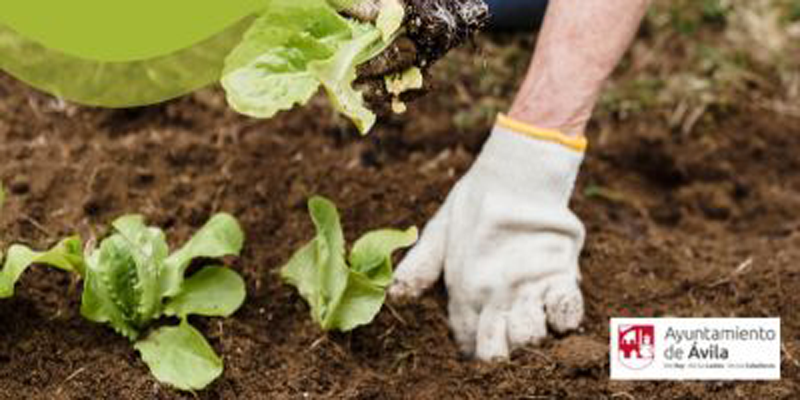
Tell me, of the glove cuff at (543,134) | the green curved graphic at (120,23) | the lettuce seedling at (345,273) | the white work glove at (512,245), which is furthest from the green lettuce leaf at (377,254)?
the green curved graphic at (120,23)

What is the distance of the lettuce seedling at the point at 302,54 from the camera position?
1.55 m

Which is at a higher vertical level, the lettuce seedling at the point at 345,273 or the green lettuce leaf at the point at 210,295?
the lettuce seedling at the point at 345,273

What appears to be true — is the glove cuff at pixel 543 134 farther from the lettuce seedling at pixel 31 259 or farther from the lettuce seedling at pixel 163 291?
the lettuce seedling at pixel 31 259

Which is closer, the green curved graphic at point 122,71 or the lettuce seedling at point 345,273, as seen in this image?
the green curved graphic at point 122,71

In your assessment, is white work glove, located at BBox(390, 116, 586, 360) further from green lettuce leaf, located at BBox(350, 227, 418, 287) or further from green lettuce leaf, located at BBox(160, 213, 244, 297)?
green lettuce leaf, located at BBox(160, 213, 244, 297)

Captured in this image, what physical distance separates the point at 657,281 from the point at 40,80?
1154 millimetres

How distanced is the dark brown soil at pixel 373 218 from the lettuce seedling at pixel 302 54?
1.60 feet

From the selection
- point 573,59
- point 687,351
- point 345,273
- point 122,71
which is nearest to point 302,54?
point 122,71

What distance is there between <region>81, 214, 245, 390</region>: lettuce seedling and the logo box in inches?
25.0

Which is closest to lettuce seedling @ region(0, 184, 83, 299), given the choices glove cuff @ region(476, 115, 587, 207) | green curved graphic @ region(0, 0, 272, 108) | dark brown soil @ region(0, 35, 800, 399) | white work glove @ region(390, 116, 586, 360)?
dark brown soil @ region(0, 35, 800, 399)

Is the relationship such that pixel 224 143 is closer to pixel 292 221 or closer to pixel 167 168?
pixel 167 168

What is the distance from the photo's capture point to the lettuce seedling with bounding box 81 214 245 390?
5.84ft

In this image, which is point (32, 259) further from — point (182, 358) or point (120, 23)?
point (120, 23)

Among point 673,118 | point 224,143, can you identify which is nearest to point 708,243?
point 673,118
